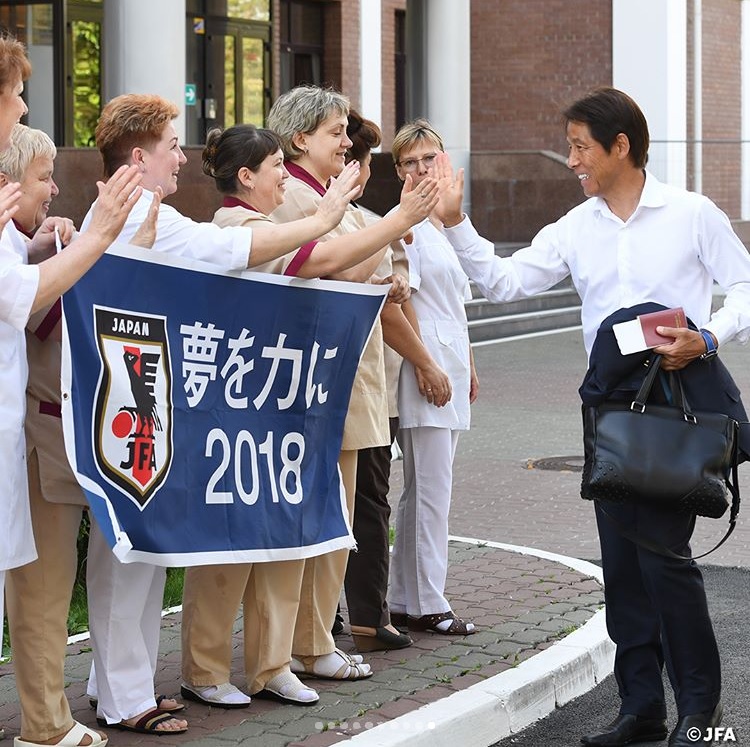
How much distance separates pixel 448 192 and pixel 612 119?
599mm

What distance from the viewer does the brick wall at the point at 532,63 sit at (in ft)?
98.4

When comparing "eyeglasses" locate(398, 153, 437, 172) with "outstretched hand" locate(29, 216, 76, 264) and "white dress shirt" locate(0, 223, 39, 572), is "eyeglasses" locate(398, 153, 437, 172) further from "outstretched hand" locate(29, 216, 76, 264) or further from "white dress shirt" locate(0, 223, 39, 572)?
"white dress shirt" locate(0, 223, 39, 572)

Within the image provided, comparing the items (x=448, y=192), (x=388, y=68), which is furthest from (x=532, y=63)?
(x=448, y=192)

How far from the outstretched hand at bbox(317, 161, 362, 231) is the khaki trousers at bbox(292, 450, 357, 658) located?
1084 millimetres

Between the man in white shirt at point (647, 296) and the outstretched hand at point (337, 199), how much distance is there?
41 cm

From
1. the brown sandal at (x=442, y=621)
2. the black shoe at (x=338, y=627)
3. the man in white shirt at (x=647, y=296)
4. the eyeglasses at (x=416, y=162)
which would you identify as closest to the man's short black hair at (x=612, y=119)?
the man in white shirt at (x=647, y=296)

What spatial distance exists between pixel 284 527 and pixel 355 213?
48.6 inches

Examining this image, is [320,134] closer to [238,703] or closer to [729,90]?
[238,703]

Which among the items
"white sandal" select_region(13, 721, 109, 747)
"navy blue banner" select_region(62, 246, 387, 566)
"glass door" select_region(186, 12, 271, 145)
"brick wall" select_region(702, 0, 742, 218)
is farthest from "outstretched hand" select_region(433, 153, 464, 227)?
"brick wall" select_region(702, 0, 742, 218)

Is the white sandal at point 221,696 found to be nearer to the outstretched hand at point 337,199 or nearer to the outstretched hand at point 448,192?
the outstretched hand at point 337,199

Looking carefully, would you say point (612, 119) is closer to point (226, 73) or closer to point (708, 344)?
point (708, 344)

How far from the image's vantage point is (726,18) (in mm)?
31953

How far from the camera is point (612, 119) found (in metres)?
5.14

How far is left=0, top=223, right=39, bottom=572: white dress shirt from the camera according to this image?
4.21 metres
